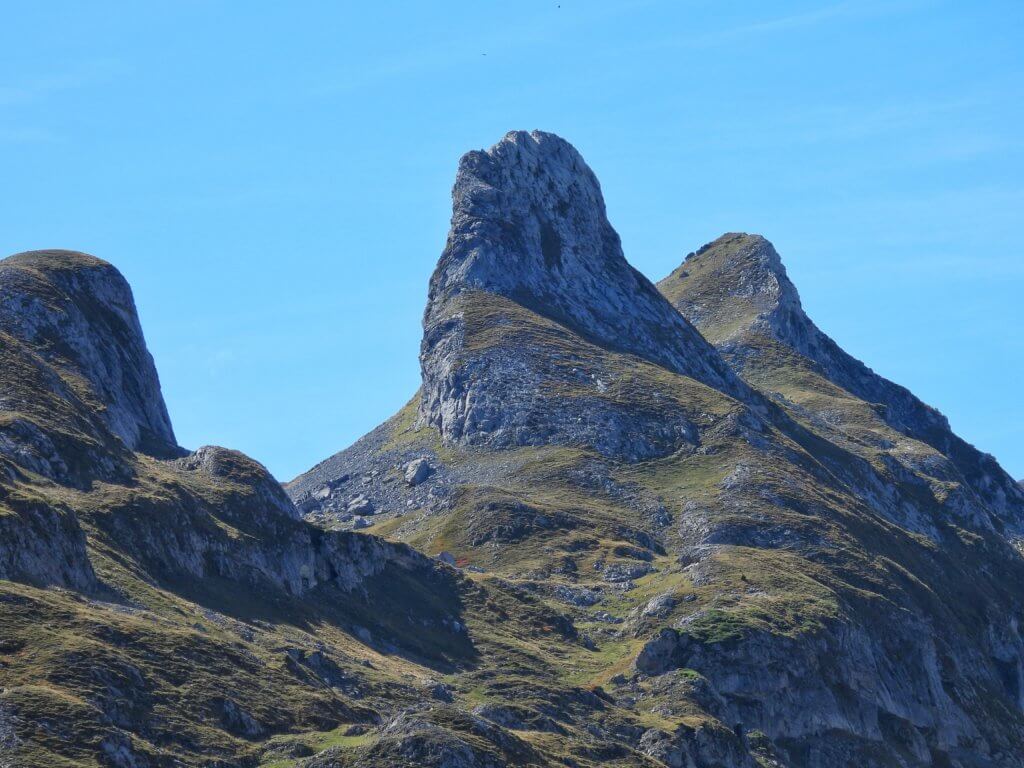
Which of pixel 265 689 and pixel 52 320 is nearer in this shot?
pixel 265 689

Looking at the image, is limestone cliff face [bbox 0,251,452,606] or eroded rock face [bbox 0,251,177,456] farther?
eroded rock face [bbox 0,251,177,456]

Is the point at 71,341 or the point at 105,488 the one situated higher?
the point at 71,341

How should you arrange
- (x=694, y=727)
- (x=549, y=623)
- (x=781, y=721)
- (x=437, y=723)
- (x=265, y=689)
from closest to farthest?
(x=437, y=723) → (x=265, y=689) → (x=694, y=727) → (x=781, y=721) → (x=549, y=623)

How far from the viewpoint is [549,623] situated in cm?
19038

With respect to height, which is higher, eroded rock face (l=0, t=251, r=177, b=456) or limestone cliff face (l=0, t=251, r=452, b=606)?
eroded rock face (l=0, t=251, r=177, b=456)

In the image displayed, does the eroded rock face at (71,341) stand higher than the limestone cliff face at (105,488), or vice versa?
the eroded rock face at (71,341)

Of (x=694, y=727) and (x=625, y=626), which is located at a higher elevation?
(x=625, y=626)

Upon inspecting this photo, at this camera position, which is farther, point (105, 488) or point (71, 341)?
point (71, 341)

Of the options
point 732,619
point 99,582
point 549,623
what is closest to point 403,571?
point 549,623

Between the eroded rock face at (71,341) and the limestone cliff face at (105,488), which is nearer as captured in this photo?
the limestone cliff face at (105,488)

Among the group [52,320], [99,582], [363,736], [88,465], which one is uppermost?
[52,320]

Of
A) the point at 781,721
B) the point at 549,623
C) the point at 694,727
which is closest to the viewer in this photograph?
the point at 694,727

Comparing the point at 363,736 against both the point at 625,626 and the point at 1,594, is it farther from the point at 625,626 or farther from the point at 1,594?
the point at 625,626

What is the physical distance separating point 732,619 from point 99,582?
228 ft
